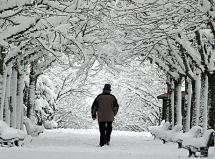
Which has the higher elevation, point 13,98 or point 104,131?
point 13,98

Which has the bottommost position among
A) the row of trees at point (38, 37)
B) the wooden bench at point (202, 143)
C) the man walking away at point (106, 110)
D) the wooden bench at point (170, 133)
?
the wooden bench at point (170, 133)

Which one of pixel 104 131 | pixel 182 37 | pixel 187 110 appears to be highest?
pixel 182 37

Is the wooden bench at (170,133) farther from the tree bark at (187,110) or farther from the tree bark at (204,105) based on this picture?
the tree bark at (187,110)

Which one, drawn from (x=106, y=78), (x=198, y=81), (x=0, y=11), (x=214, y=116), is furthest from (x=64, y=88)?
(x=0, y=11)

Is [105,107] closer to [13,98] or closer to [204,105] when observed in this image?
[204,105]

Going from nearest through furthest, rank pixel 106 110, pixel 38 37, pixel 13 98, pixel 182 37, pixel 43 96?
pixel 38 37 → pixel 106 110 → pixel 182 37 → pixel 13 98 → pixel 43 96

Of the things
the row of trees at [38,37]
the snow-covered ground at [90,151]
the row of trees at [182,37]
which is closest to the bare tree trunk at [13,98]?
the row of trees at [38,37]

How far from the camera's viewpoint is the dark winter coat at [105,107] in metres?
16.3

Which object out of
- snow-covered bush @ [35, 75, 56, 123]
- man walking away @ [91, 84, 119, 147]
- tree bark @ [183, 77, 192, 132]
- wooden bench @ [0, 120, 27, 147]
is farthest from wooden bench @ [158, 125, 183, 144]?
snow-covered bush @ [35, 75, 56, 123]

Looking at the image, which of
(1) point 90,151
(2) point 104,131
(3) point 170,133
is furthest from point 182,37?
(1) point 90,151

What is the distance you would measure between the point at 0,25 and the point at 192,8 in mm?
5588

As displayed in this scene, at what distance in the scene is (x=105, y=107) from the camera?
54.0ft

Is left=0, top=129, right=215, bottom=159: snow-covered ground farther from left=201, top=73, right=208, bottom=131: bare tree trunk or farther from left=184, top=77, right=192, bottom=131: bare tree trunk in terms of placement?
left=184, top=77, right=192, bottom=131: bare tree trunk

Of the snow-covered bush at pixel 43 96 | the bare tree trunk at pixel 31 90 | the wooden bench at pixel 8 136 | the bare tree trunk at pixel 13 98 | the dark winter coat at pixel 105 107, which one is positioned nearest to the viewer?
the wooden bench at pixel 8 136
